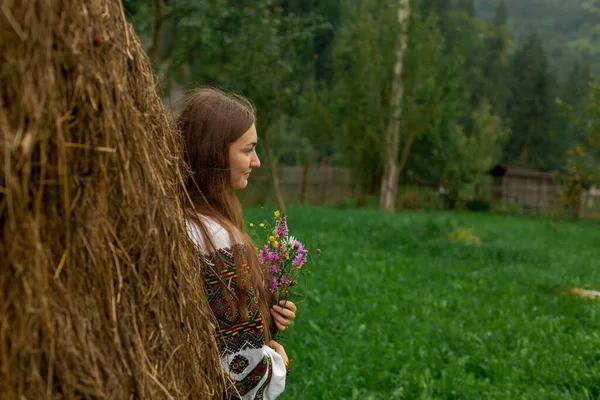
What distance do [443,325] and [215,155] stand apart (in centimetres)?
465

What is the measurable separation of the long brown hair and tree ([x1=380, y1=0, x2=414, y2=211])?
20442mm

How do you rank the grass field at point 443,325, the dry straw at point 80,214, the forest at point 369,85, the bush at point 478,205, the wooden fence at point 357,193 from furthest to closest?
the bush at point 478,205 → the wooden fence at point 357,193 → the forest at point 369,85 → the grass field at point 443,325 → the dry straw at point 80,214

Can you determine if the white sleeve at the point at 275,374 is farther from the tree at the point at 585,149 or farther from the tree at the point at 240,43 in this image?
the tree at the point at 585,149

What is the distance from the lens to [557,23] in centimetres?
13300

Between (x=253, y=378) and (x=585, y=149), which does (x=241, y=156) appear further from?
(x=585, y=149)

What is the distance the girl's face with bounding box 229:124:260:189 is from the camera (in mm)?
2121

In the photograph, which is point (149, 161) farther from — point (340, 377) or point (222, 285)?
point (340, 377)

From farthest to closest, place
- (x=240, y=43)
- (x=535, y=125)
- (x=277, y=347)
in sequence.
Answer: (x=535, y=125) < (x=240, y=43) < (x=277, y=347)

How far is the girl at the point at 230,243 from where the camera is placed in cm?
195

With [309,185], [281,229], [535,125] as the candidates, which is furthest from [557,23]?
[281,229]

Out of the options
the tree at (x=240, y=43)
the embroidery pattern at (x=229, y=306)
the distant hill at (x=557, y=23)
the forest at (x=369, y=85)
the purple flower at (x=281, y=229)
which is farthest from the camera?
the distant hill at (x=557, y=23)

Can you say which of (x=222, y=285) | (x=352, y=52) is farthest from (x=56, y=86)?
(x=352, y=52)

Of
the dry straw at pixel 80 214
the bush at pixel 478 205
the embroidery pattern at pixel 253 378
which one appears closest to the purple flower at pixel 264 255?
the embroidery pattern at pixel 253 378

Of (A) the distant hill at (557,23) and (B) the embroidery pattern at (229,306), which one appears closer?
(B) the embroidery pattern at (229,306)
